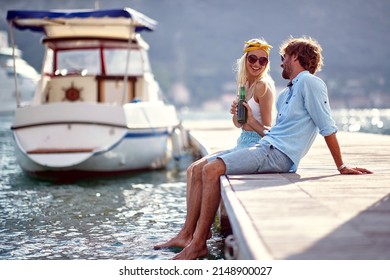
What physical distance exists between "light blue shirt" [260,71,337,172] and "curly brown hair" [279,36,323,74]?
0.38ft

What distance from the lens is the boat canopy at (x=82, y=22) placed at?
1412 cm

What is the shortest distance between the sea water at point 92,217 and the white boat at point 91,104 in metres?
0.49

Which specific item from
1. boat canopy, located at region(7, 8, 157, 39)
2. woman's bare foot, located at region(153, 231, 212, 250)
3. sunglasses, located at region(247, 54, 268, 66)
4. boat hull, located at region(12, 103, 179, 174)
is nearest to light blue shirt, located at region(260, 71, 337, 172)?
sunglasses, located at region(247, 54, 268, 66)

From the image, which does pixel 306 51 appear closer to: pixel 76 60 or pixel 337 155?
pixel 337 155

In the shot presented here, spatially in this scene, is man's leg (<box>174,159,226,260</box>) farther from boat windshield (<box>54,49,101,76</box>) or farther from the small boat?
the small boat

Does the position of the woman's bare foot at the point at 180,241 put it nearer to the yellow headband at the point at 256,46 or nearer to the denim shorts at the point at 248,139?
the denim shorts at the point at 248,139

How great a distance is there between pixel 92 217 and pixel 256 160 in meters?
3.65

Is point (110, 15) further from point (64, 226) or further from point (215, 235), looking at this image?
point (215, 235)

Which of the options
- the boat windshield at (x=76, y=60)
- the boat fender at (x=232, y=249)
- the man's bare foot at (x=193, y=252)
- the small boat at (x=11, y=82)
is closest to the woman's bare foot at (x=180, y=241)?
the man's bare foot at (x=193, y=252)

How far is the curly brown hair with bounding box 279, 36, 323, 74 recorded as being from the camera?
231 inches

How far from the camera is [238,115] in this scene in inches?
243
